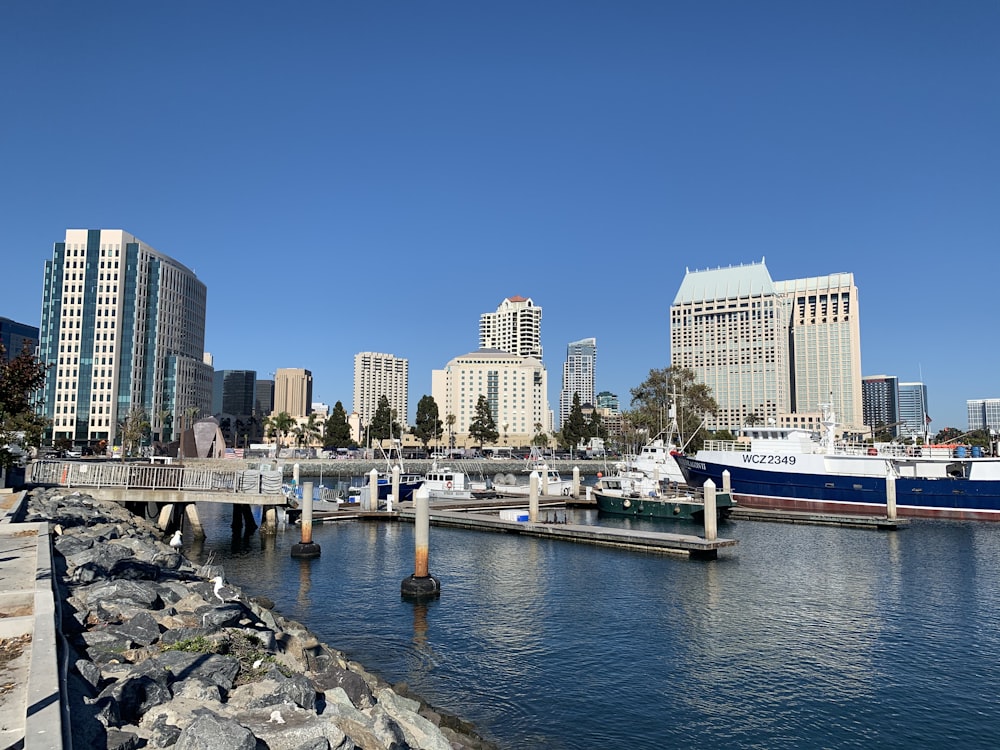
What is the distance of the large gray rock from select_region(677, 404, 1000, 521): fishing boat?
215 ft

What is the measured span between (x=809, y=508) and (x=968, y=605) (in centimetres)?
4012

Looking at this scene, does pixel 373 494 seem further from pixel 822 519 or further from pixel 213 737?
pixel 213 737

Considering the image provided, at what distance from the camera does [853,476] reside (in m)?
67.5

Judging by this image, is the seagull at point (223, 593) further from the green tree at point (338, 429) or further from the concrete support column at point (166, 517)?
the green tree at point (338, 429)

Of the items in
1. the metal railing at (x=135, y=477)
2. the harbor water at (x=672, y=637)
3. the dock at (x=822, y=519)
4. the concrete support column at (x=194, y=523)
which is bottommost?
the harbor water at (x=672, y=637)

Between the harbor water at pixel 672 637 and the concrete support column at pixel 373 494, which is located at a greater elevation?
the concrete support column at pixel 373 494

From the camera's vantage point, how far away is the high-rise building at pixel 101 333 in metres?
154

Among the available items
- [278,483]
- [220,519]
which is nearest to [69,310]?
[220,519]

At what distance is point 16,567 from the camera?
1694 centimetres

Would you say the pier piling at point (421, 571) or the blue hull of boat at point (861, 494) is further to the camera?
the blue hull of boat at point (861, 494)

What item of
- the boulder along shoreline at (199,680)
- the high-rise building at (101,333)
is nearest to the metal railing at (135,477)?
the boulder along shoreline at (199,680)

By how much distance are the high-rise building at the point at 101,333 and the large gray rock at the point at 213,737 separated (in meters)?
162

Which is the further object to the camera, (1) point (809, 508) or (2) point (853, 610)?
(1) point (809, 508)

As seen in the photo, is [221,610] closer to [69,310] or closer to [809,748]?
[809,748]
